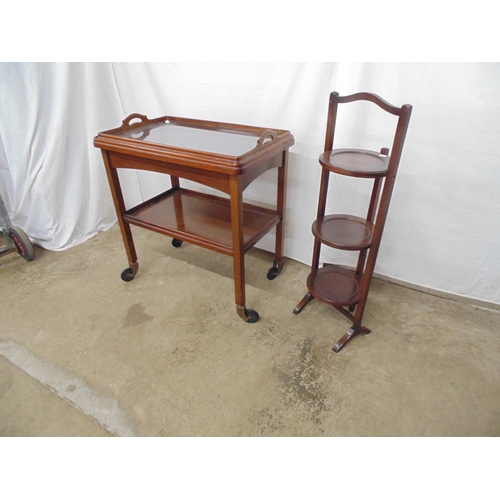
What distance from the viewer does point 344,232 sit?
1.42 meters

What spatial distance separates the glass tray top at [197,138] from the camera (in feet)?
4.59

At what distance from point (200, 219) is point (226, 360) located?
732mm

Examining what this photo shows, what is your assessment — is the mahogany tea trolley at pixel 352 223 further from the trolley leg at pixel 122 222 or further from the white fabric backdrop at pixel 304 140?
the trolley leg at pixel 122 222

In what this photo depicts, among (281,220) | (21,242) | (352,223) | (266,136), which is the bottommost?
(21,242)

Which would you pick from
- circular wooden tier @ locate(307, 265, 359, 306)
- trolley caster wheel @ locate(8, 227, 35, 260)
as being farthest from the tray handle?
trolley caster wheel @ locate(8, 227, 35, 260)

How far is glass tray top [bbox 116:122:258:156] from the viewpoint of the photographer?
140 cm

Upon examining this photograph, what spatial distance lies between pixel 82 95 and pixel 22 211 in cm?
86

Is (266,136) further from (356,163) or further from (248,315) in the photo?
(248,315)

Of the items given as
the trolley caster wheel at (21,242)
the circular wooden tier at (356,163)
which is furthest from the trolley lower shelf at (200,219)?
the trolley caster wheel at (21,242)

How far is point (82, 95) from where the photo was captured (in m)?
2.02

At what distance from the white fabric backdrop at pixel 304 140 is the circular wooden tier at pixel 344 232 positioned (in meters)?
0.28

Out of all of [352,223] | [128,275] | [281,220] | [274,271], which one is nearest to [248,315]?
[274,271]
